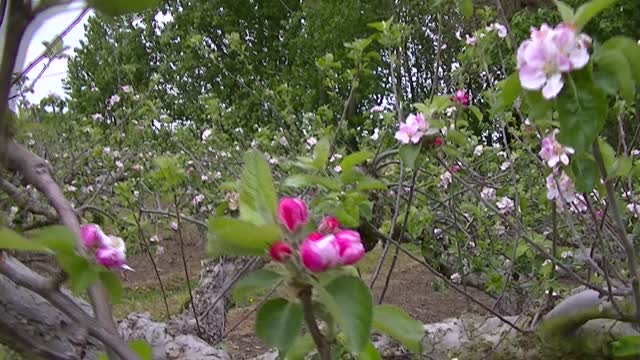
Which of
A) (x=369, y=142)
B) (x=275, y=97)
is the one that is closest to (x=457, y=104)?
(x=369, y=142)

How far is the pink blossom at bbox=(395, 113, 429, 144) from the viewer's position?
1998 mm

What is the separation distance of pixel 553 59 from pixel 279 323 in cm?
56

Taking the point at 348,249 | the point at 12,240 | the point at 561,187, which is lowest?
the point at 12,240

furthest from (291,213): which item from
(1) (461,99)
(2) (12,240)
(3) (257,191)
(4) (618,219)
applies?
(1) (461,99)

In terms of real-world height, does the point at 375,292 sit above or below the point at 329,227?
above

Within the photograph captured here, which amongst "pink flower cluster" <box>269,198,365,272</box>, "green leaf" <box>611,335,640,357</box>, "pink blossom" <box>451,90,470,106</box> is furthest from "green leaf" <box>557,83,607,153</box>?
"pink blossom" <box>451,90,470,106</box>

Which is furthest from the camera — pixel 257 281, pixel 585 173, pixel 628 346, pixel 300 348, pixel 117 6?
pixel 628 346

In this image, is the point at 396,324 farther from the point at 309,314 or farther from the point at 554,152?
the point at 554,152

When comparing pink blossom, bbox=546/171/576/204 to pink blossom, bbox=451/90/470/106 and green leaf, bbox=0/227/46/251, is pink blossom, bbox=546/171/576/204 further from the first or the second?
green leaf, bbox=0/227/46/251

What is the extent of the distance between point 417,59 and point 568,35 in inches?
470

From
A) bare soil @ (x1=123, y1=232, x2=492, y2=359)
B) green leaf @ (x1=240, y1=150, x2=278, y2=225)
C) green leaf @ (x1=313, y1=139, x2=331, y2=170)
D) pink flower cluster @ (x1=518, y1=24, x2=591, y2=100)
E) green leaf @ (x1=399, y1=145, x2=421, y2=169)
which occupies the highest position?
bare soil @ (x1=123, y1=232, x2=492, y2=359)

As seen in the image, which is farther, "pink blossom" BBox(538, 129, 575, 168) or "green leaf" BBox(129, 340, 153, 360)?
"pink blossom" BBox(538, 129, 575, 168)

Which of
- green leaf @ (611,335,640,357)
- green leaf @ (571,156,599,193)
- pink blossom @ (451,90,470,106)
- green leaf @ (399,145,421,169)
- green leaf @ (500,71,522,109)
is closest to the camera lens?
green leaf @ (500,71,522,109)

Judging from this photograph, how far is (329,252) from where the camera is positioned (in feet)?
2.65
